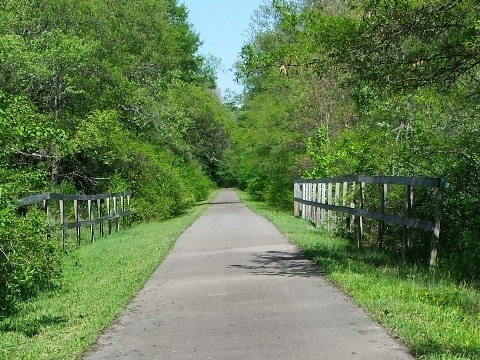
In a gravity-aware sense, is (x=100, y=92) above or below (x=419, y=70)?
above

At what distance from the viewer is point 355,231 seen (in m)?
17.7

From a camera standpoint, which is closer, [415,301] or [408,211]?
[415,301]

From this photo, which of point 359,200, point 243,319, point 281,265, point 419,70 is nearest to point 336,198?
point 359,200

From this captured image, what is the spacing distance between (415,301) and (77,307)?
4.50m

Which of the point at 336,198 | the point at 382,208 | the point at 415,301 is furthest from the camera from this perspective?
the point at 336,198

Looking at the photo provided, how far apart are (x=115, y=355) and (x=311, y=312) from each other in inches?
102

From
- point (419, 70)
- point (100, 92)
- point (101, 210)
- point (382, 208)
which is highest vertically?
point (100, 92)

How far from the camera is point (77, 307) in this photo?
925 centimetres

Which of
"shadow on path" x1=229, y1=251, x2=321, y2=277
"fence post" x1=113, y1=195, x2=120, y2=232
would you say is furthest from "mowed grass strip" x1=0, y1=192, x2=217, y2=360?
"fence post" x1=113, y1=195, x2=120, y2=232

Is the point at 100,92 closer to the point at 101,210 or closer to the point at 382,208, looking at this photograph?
the point at 101,210

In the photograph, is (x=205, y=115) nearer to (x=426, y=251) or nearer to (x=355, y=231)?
(x=355, y=231)

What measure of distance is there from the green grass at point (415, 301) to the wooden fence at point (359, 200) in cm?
75

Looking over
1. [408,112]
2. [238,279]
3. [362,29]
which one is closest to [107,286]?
[238,279]

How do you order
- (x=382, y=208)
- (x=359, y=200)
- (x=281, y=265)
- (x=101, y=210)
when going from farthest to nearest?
1. (x=101, y=210)
2. (x=359, y=200)
3. (x=382, y=208)
4. (x=281, y=265)
